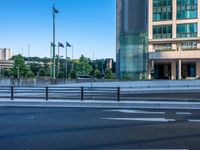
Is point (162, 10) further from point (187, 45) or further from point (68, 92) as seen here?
point (68, 92)

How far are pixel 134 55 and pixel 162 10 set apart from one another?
12426 mm

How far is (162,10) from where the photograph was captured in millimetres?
71875

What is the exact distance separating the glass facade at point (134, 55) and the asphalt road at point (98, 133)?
60.1m

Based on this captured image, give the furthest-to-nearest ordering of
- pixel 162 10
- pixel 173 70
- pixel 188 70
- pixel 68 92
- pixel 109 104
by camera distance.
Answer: pixel 188 70, pixel 173 70, pixel 162 10, pixel 68 92, pixel 109 104

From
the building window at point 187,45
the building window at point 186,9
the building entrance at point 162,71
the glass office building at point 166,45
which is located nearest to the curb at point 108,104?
the glass office building at point 166,45

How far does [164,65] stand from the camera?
76.6m

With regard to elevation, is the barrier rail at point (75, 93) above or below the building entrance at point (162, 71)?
below

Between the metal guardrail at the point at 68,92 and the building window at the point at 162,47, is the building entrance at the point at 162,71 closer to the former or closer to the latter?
the building window at the point at 162,47

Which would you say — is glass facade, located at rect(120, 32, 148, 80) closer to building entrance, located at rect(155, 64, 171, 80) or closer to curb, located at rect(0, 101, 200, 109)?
building entrance, located at rect(155, 64, 171, 80)

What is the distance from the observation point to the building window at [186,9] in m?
69.4

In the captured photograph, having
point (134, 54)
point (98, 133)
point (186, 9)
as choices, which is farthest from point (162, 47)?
point (98, 133)

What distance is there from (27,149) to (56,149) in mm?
677

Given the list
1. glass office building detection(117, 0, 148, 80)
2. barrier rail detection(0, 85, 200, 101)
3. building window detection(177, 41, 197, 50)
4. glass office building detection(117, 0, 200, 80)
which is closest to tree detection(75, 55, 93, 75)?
glass office building detection(117, 0, 148, 80)

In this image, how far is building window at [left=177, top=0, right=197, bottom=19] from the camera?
228ft
